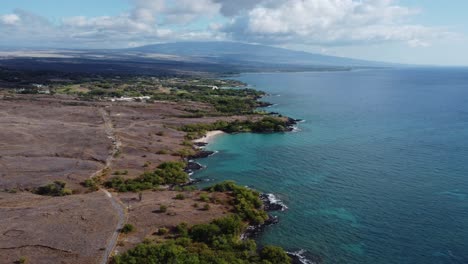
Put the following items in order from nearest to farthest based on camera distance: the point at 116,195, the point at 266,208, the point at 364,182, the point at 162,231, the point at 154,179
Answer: the point at 162,231, the point at 266,208, the point at 116,195, the point at 154,179, the point at 364,182

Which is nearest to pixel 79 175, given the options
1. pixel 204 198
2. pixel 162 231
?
pixel 204 198

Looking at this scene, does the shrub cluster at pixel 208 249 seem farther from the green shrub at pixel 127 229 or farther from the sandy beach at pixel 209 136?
the sandy beach at pixel 209 136

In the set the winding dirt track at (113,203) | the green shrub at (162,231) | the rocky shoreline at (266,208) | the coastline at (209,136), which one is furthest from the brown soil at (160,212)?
the coastline at (209,136)

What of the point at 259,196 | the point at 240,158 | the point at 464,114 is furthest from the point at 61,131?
the point at 464,114

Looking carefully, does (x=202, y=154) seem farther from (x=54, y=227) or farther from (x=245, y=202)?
(x=54, y=227)

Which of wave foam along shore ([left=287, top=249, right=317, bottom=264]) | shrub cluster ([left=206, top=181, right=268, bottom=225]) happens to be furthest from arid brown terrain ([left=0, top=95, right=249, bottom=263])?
wave foam along shore ([left=287, top=249, right=317, bottom=264])

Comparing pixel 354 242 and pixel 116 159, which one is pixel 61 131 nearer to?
pixel 116 159
